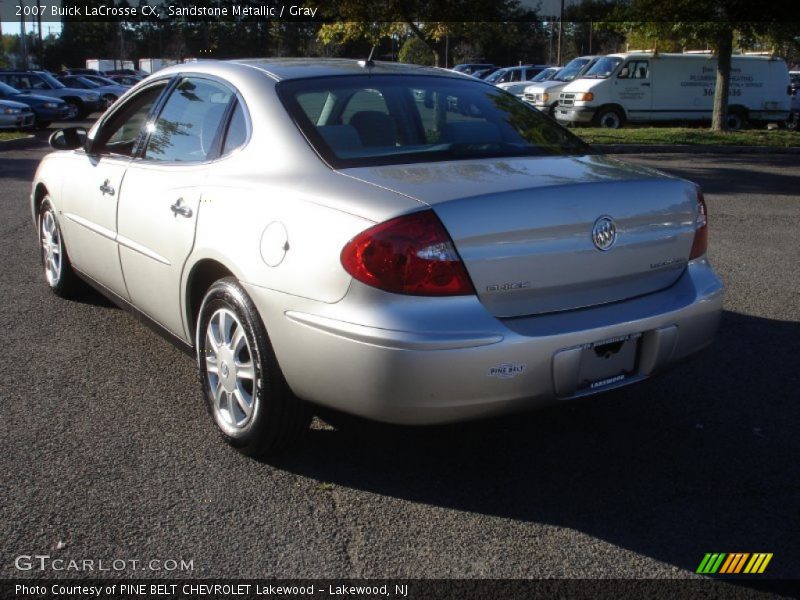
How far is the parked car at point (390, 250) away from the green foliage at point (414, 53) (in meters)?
39.5

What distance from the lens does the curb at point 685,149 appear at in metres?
17.0

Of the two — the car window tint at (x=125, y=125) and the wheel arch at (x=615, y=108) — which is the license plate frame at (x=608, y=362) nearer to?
the car window tint at (x=125, y=125)

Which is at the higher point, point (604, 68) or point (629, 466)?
point (604, 68)

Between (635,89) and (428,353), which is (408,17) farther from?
(428,353)

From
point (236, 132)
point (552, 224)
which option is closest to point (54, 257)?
point (236, 132)

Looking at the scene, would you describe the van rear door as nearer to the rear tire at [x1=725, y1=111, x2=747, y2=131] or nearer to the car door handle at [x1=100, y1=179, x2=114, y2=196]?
the rear tire at [x1=725, y1=111, x2=747, y2=131]

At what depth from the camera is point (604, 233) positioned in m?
3.33

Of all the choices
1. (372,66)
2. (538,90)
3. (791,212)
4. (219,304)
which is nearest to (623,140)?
(538,90)

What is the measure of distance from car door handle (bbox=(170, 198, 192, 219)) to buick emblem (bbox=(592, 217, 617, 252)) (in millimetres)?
1719

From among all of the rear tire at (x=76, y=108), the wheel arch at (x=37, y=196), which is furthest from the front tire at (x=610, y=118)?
the wheel arch at (x=37, y=196)

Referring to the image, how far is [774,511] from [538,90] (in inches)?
877

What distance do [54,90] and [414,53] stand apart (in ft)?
71.0

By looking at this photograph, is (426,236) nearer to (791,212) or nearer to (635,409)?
(635,409)

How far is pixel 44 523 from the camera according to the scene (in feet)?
10.2
